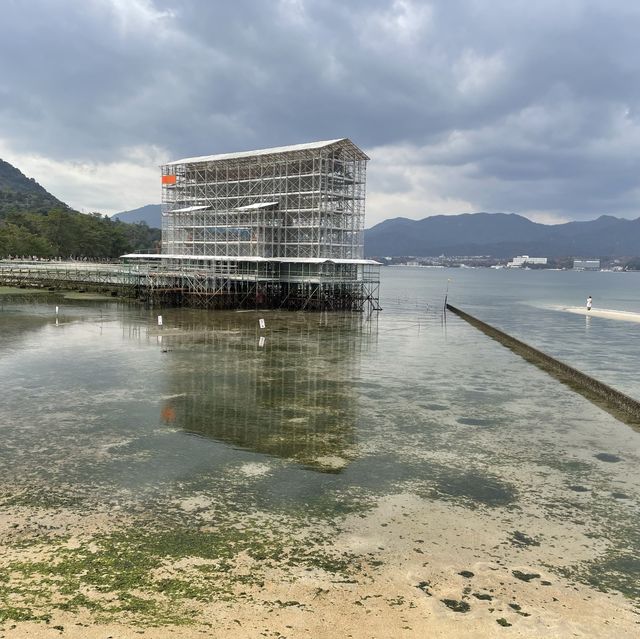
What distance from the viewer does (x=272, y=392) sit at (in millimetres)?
20969

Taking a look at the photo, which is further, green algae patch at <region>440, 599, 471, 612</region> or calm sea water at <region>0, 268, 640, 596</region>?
calm sea water at <region>0, 268, 640, 596</region>

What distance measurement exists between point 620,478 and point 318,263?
48.9 meters

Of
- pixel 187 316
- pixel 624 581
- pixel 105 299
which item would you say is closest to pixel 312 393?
pixel 624 581

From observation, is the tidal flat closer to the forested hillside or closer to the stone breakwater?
the stone breakwater

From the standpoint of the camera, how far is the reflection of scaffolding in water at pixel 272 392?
608 inches

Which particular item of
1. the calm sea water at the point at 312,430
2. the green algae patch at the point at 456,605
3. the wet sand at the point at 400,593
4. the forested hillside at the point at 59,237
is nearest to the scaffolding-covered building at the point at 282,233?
the calm sea water at the point at 312,430

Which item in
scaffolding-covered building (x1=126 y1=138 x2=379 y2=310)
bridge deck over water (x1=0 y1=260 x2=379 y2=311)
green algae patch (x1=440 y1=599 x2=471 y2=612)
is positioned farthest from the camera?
scaffolding-covered building (x1=126 y1=138 x2=379 y2=310)

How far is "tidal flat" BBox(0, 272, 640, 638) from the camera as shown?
25.6 feet

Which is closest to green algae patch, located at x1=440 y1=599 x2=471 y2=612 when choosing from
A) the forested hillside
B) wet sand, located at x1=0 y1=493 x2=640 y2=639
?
wet sand, located at x1=0 y1=493 x2=640 y2=639

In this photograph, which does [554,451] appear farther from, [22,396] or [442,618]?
[22,396]

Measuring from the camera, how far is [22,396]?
19.4 m

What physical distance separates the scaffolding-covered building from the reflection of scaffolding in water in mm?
23405

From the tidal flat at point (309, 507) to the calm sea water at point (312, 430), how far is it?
9 cm

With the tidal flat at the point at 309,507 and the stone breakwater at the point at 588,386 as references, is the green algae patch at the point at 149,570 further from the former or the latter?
the stone breakwater at the point at 588,386
